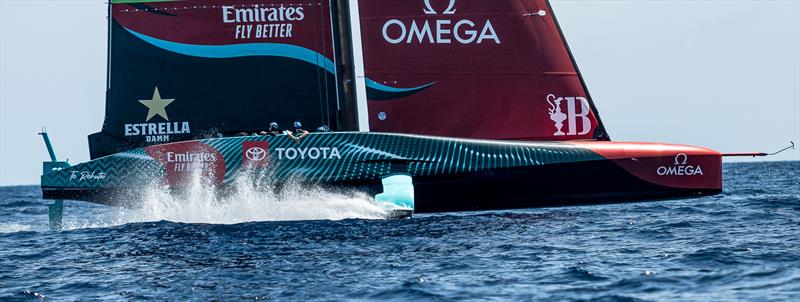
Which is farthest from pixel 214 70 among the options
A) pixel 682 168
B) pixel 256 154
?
pixel 682 168

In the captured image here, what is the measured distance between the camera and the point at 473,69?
18328 millimetres

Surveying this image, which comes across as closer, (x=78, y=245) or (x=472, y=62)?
(x=78, y=245)

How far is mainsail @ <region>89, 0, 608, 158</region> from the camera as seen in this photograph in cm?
1831

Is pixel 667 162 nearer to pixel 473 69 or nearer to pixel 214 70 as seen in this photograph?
pixel 473 69

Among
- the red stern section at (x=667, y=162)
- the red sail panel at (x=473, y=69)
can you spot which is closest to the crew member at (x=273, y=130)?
the red sail panel at (x=473, y=69)

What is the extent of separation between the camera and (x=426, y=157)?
56.2 feet

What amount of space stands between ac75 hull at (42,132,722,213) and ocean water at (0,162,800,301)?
339 millimetres

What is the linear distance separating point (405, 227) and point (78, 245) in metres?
4.44

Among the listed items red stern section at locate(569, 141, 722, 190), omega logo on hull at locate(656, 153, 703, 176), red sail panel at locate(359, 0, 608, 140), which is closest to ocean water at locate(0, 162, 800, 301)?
red stern section at locate(569, 141, 722, 190)

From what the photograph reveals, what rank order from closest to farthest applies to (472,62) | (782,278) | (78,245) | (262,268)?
1. (782,278)
2. (262,268)
3. (78,245)
4. (472,62)

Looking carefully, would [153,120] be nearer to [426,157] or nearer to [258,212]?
[258,212]

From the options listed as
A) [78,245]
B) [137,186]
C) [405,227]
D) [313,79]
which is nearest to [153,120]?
[137,186]

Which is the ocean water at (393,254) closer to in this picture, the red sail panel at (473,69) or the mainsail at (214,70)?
the red sail panel at (473,69)

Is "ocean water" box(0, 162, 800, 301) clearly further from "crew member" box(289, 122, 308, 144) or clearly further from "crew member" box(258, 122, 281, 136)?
"crew member" box(258, 122, 281, 136)
